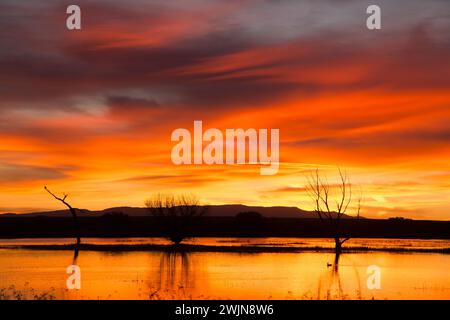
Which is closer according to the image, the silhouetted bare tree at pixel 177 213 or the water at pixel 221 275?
the water at pixel 221 275

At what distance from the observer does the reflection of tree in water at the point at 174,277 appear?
28.1 m

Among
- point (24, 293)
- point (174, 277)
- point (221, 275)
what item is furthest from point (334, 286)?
point (24, 293)

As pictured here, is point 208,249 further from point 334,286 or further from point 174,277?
point 334,286

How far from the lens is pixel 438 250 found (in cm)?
5694

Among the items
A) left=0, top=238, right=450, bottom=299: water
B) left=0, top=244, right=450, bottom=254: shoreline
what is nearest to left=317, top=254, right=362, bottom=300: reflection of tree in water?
left=0, top=238, right=450, bottom=299: water

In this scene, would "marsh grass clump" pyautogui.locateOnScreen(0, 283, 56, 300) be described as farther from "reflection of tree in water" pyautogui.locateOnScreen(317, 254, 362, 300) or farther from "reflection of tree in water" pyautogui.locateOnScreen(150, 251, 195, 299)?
"reflection of tree in water" pyautogui.locateOnScreen(317, 254, 362, 300)

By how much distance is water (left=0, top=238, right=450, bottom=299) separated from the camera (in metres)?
28.3

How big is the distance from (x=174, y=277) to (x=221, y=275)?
8.10 feet

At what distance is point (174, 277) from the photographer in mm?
34688

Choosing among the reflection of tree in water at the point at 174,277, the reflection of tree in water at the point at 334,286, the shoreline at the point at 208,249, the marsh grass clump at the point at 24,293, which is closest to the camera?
the marsh grass clump at the point at 24,293

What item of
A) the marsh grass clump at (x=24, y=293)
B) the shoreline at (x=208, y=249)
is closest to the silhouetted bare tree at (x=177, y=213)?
the shoreline at (x=208, y=249)

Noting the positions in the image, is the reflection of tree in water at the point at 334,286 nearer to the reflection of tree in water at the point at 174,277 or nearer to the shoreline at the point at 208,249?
the reflection of tree in water at the point at 174,277
